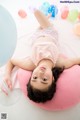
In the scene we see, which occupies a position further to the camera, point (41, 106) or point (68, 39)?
point (68, 39)

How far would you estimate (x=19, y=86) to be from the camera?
1.12 m

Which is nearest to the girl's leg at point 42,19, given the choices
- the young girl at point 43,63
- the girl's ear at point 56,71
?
the young girl at point 43,63

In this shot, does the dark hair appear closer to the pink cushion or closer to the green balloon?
the pink cushion

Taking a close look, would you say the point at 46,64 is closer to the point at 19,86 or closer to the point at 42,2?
the point at 19,86

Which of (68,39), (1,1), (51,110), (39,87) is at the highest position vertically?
(1,1)

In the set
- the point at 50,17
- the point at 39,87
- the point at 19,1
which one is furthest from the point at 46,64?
the point at 19,1

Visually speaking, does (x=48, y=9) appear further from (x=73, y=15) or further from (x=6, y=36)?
(x=6, y=36)

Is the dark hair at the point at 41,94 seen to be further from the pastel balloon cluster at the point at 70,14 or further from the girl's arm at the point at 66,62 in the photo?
the pastel balloon cluster at the point at 70,14

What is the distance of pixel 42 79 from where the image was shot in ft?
3.46

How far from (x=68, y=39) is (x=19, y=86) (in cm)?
32

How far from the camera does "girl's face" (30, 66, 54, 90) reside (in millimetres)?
1055

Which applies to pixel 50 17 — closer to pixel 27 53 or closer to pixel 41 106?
pixel 27 53

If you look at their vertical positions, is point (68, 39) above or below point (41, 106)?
above

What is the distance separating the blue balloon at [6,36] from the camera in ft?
3.55
